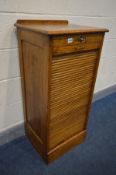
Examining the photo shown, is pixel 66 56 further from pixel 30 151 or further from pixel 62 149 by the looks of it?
pixel 30 151

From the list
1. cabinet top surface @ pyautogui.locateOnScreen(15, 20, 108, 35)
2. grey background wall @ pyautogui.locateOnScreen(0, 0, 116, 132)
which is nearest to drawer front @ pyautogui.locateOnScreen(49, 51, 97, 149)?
cabinet top surface @ pyautogui.locateOnScreen(15, 20, 108, 35)

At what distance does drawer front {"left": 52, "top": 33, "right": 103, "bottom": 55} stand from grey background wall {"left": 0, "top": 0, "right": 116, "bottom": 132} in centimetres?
43

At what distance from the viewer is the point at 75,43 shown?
0.97 m

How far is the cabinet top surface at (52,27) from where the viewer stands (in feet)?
2.82

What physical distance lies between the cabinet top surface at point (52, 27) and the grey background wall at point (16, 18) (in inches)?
1.7

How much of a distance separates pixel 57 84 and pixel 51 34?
1.03ft

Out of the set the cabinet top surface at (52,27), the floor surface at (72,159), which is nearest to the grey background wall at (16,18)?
the cabinet top surface at (52,27)

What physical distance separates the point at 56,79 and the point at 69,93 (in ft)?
0.60

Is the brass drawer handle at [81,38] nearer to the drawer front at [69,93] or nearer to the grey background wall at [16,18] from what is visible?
the drawer front at [69,93]

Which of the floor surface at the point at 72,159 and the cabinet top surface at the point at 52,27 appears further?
the floor surface at the point at 72,159

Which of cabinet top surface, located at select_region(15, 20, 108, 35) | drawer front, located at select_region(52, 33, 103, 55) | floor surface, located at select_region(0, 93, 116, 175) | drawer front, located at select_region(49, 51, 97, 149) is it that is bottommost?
floor surface, located at select_region(0, 93, 116, 175)

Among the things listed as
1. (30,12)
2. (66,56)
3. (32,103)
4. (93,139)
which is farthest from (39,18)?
(93,139)

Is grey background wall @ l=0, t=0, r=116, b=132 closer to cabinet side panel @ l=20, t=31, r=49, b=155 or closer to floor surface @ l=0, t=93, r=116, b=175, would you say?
cabinet side panel @ l=20, t=31, r=49, b=155

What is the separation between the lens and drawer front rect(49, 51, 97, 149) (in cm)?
101
